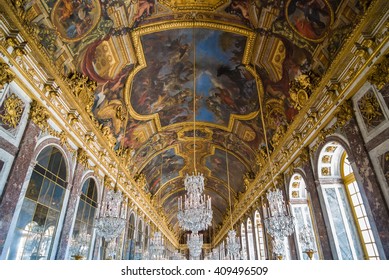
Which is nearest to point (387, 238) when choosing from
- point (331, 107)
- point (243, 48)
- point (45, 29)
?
point (331, 107)

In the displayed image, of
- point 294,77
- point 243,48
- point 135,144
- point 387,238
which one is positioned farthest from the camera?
point 135,144

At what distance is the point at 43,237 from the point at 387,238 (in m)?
8.50

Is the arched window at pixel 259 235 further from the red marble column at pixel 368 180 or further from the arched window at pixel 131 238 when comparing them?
the red marble column at pixel 368 180

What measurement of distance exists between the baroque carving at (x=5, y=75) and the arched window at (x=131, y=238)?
11571mm

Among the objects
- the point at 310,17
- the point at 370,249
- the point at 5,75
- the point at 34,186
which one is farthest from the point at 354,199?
the point at 5,75

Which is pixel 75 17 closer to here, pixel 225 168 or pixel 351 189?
pixel 351 189

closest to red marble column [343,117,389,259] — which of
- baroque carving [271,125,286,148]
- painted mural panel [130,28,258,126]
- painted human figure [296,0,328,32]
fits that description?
painted human figure [296,0,328,32]

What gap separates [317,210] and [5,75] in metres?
9.46

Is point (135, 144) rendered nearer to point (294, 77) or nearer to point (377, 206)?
Answer: point (294, 77)

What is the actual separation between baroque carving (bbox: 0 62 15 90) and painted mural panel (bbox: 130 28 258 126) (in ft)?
15.9

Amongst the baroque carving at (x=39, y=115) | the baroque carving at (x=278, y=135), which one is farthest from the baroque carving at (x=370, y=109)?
the baroque carving at (x=39, y=115)

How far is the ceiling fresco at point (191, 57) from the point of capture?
678 centimetres

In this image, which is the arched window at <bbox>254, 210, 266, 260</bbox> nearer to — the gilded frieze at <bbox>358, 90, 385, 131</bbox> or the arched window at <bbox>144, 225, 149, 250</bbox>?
the arched window at <bbox>144, 225, 149, 250</bbox>

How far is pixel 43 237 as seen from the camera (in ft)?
21.3
